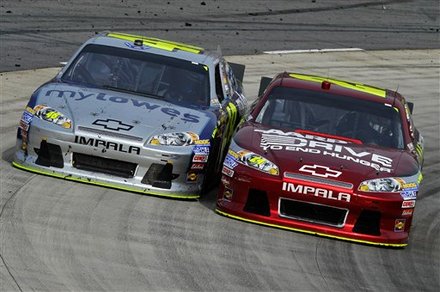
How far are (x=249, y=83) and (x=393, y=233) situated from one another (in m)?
8.29

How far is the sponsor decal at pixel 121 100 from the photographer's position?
1155 centimetres

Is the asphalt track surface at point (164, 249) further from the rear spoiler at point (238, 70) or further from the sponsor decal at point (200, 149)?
the rear spoiler at point (238, 70)

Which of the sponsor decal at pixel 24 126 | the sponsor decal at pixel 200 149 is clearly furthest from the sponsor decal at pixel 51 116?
the sponsor decal at pixel 200 149

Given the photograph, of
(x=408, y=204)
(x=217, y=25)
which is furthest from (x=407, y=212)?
(x=217, y=25)

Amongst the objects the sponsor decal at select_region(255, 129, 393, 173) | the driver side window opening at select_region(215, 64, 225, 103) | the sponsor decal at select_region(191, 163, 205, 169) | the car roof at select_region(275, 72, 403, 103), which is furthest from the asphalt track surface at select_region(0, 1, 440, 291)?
the driver side window opening at select_region(215, 64, 225, 103)

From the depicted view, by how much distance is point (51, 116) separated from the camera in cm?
1113

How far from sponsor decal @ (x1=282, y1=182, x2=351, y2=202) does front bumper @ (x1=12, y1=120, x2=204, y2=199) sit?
3.74 feet

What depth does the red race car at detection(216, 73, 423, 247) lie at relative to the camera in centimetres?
1035

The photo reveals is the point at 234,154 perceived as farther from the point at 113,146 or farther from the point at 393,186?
the point at 393,186

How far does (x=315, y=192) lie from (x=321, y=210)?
0.75 feet

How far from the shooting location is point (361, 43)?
24750 millimetres

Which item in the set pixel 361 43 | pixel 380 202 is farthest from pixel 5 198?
pixel 361 43

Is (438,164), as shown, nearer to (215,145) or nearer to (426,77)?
(215,145)

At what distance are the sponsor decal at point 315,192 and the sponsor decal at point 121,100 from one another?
1.55 metres
